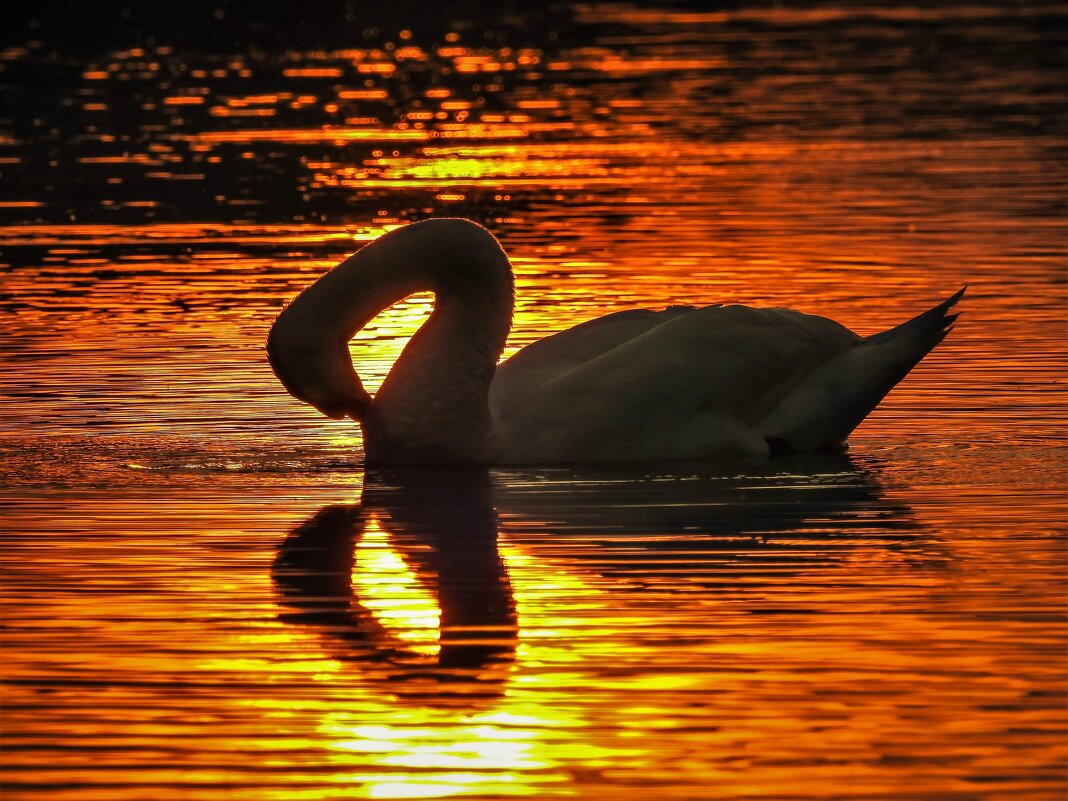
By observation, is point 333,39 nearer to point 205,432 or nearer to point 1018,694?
point 205,432

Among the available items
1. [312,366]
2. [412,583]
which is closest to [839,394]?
[312,366]

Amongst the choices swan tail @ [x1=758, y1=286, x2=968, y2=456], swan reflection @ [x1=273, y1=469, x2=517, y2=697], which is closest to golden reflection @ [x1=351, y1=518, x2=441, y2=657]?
swan reflection @ [x1=273, y1=469, x2=517, y2=697]

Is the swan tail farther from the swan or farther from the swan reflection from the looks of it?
the swan reflection

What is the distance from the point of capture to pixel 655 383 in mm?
11070

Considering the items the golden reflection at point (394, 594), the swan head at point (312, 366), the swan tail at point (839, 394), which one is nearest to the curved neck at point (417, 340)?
the swan head at point (312, 366)

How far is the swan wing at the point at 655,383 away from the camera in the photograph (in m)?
11.1

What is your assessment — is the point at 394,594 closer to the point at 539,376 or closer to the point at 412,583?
the point at 412,583

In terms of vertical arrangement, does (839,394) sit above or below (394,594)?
below

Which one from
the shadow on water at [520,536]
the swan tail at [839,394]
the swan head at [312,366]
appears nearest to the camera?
the shadow on water at [520,536]

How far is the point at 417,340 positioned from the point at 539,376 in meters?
0.60

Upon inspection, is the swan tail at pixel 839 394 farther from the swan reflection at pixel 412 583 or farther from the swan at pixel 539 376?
the swan reflection at pixel 412 583

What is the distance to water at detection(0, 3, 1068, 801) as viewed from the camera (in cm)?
708

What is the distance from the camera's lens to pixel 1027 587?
886cm

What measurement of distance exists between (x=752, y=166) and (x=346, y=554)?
1527cm
